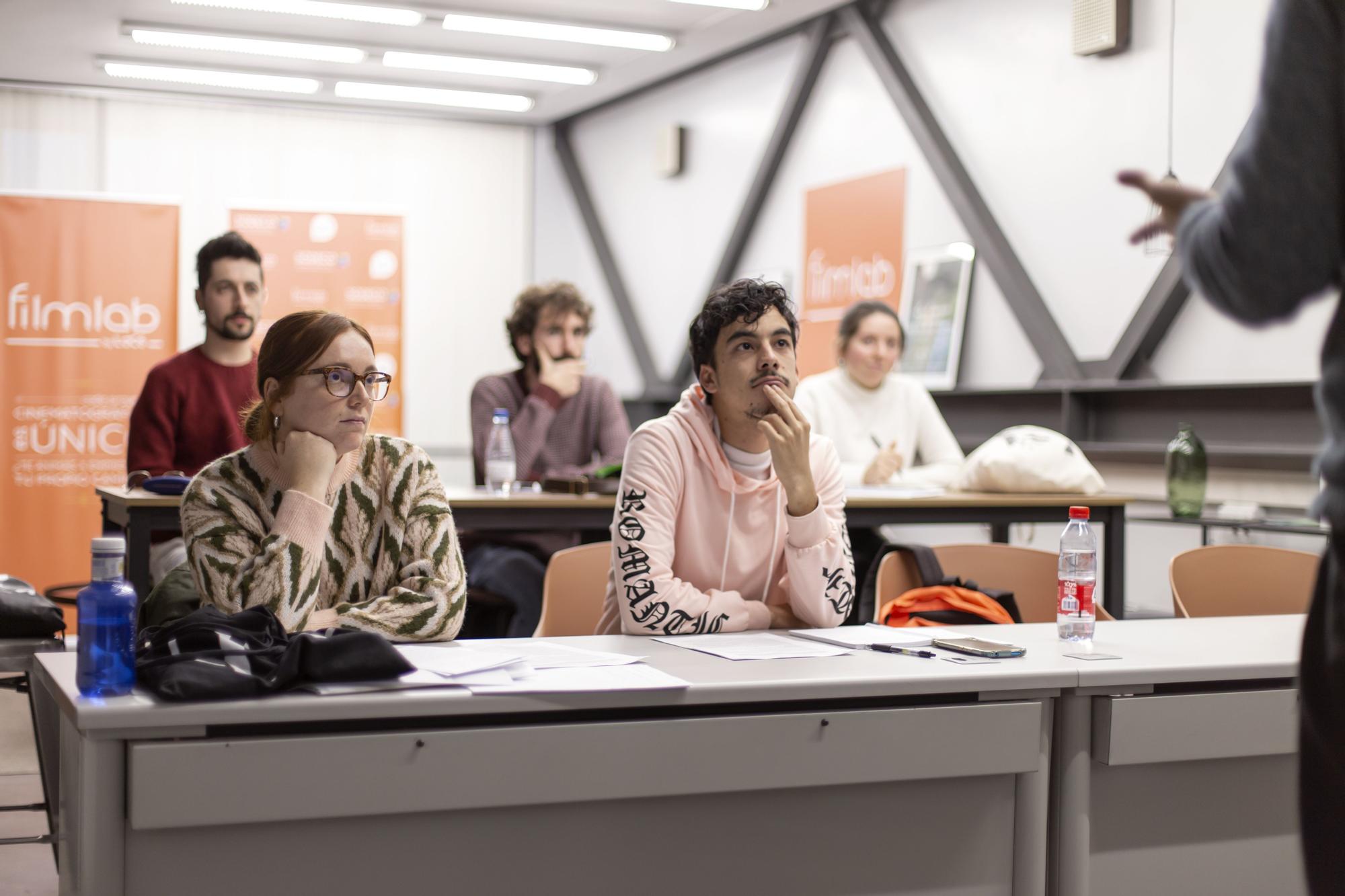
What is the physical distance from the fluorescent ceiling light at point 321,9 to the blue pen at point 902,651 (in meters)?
5.05

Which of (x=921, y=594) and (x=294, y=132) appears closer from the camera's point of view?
(x=921, y=594)

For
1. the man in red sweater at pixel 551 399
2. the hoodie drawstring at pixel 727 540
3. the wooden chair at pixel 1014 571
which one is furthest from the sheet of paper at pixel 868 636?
the man in red sweater at pixel 551 399

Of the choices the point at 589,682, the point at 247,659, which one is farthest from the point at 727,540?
the point at 247,659

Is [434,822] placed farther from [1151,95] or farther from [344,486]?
[1151,95]

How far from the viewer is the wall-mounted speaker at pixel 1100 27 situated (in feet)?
15.7

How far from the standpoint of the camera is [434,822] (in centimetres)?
157

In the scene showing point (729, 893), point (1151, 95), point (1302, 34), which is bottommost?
point (729, 893)

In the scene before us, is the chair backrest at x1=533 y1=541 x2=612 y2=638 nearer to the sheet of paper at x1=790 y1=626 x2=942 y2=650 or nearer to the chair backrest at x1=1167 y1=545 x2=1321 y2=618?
the sheet of paper at x1=790 y1=626 x2=942 y2=650

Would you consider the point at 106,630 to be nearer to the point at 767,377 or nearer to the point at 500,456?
the point at 767,377

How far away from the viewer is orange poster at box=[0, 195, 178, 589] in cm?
648

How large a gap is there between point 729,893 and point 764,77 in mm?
5949

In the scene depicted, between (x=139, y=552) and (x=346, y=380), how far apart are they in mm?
1444

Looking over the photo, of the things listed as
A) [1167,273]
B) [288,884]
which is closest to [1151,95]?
[1167,273]

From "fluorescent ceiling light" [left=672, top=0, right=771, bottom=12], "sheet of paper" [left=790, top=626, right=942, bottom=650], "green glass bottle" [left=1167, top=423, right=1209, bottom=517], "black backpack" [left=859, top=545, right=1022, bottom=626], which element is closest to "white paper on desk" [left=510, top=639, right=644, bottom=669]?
"sheet of paper" [left=790, top=626, right=942, bottom=650]
